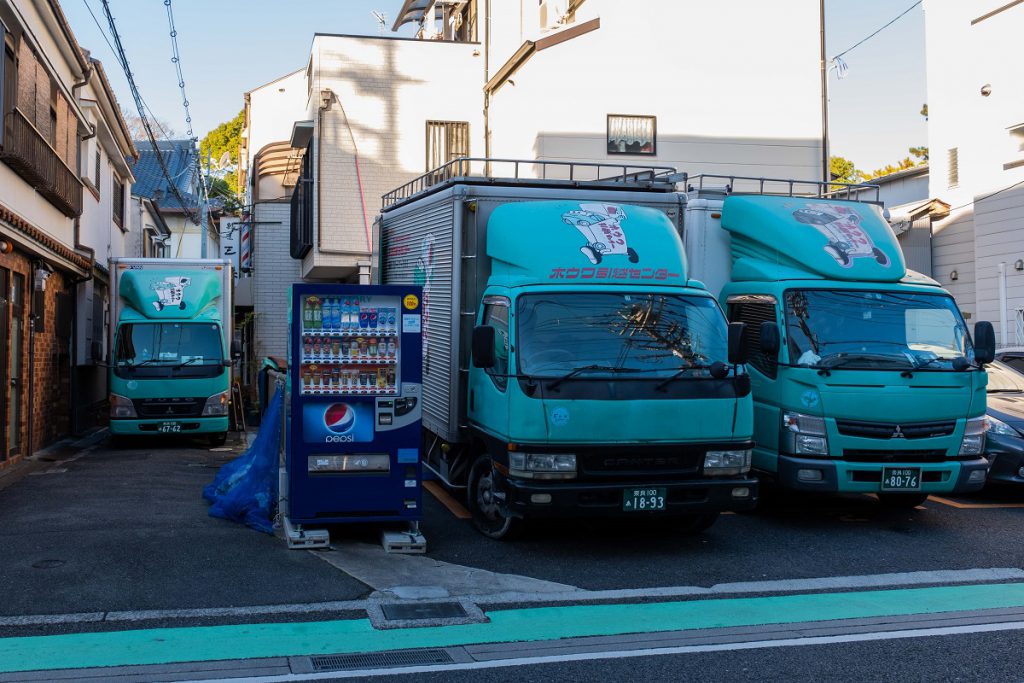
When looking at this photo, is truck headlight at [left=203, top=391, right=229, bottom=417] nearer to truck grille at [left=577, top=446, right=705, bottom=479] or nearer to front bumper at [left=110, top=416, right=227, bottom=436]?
front bumper at [left=110, top=416, right=227, bottom=436]

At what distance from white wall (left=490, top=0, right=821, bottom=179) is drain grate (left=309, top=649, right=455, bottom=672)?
13068mm

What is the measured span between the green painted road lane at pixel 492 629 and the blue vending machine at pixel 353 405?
1.88 meters

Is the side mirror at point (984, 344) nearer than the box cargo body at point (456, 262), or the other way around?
the side mirror at point (984, 344)

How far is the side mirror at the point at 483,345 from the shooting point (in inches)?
307

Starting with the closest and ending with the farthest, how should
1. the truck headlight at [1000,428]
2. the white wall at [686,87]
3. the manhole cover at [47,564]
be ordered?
the manhole cover at [47,564], the truck headlight at [1000,428], the white wall at [686,87]

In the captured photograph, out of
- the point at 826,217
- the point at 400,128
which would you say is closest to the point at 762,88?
the point at 400,128

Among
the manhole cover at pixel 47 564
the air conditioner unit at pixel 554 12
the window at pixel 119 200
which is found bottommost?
the manhole cover at pixel 47 564

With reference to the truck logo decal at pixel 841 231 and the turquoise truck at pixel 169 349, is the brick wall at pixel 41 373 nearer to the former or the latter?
the turquoise truck at pixel 169 349

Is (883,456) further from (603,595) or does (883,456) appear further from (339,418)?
(339,418)

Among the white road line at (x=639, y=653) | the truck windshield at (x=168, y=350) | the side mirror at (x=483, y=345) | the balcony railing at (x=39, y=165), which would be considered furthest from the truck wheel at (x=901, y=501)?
the balcony railing at (x=39, y=165)

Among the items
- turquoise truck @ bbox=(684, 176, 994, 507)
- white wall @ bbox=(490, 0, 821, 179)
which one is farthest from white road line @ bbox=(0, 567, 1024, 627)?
white wall @ bbox=(490, 0, 821, 179)

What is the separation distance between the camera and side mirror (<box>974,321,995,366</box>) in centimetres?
883

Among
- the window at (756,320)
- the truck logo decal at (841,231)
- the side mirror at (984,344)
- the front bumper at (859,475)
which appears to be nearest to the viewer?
the front bumper at (859,475)

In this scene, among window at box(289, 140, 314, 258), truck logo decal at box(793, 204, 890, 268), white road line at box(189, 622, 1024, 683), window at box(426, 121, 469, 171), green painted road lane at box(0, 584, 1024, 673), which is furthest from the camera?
window at box(289, 140, 314, 258)
